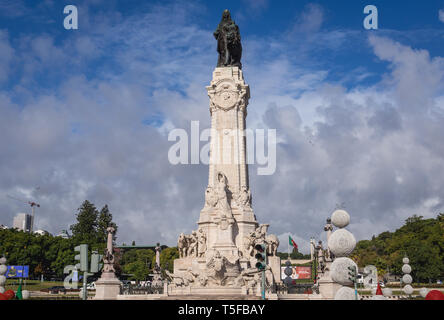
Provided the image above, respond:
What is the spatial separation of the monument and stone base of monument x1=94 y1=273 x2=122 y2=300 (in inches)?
189

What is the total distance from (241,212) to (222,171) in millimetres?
4416

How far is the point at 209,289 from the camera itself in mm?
33656

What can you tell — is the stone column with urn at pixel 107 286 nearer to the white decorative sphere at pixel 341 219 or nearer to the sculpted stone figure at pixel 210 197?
the sculpted stone figure at pixel 210 197

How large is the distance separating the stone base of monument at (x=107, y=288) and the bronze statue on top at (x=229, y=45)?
23.9m

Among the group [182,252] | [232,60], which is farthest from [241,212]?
[232,60]

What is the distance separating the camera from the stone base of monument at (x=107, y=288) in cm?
3706

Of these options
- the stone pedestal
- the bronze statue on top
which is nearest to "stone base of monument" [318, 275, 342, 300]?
the stone pedestal

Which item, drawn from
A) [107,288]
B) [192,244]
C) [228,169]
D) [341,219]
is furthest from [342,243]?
[228,169]

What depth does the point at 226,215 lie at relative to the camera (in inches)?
1566

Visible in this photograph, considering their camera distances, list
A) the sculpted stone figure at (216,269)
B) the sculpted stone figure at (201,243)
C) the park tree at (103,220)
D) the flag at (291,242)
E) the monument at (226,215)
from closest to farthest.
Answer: the sculpted stone figure at (216,269), the monument at (226,215), the sculpted stone figure at (201,243), the flag at (291,242), the park tree at (103,220)

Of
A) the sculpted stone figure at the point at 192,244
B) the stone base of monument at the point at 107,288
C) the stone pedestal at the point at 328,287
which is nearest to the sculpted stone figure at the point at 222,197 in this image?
the sculpted stone figure at the point at 192,244

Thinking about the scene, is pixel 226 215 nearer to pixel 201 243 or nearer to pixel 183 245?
pixel 201 243

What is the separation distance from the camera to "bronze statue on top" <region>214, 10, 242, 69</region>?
47500 mm
